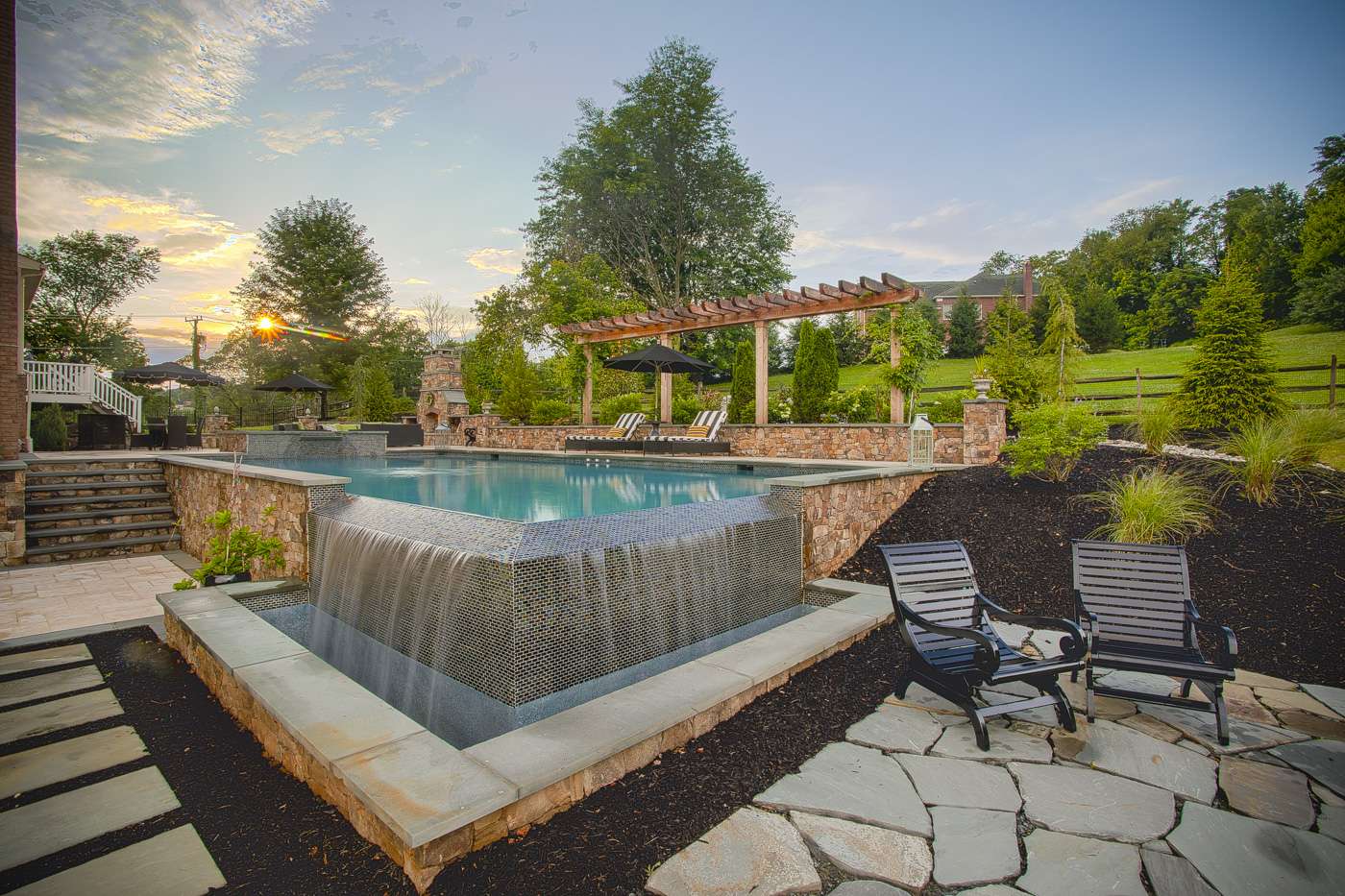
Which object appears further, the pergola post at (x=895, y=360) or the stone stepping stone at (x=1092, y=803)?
the pergola post at (x=895, y=360)

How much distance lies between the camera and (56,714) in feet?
10.7

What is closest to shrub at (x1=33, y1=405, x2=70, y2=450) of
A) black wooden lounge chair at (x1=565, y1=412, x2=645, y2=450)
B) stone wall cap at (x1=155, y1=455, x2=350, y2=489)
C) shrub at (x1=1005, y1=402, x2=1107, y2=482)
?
stone wall cap at (x1=155, y1=455, x2=350, y2=489)

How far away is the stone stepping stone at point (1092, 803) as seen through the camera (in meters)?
2.19

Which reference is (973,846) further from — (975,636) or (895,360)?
(895,360)

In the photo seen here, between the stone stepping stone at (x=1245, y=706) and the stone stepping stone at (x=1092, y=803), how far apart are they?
1.15 m

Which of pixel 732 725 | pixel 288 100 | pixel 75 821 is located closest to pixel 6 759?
pixel 75 821

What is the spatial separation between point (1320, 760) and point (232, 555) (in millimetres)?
7259

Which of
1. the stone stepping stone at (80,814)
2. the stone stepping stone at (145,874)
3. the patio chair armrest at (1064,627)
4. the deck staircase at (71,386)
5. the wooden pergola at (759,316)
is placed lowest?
the stone stepping stone at (80,814)

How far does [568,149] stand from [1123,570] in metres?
30.1

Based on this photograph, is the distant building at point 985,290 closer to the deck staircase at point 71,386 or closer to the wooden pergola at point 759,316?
the wooden pergola at point 759,316

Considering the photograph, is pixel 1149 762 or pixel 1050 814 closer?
pixel 1050 814

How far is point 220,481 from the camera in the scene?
287 inches

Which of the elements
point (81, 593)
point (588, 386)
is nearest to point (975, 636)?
point (81, 593)

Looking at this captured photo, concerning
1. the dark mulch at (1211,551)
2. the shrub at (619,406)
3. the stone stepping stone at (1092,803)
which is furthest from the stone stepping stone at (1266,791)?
the shrub at (619,406)
